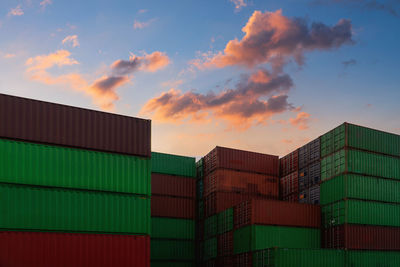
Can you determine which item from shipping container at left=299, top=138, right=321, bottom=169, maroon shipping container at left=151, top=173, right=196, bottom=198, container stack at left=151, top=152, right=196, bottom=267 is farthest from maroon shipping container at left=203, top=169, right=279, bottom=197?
shipping container at left=299, top=138, right=321, bottom=169

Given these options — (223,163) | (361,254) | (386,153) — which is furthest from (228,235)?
(386,153)

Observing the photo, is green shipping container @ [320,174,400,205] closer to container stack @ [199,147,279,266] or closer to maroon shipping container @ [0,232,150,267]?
container stack @ [199,147,279,266]

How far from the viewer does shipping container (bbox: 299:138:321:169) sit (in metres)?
40.4

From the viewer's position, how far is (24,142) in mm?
25312

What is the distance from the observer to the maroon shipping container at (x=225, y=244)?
38719 mm

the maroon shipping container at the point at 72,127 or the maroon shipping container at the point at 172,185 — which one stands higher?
the maroon shipping container at the point at 72,127

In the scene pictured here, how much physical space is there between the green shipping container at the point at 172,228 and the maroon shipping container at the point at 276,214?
8815 mm

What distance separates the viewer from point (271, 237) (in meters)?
35.8

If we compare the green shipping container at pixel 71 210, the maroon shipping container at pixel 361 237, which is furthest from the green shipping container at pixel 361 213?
the green shipping container at pixel 71 210

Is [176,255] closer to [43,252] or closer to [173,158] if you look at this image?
[173,158]

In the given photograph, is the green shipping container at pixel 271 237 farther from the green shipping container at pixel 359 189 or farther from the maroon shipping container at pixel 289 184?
the maroon shipping container at pixel 289 184

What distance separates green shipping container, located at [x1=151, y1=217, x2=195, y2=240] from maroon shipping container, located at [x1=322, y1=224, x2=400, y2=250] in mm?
14411

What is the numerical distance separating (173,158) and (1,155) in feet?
79.6

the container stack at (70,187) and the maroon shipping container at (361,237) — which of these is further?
the maroon shipping container at (361,237)
